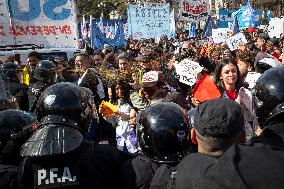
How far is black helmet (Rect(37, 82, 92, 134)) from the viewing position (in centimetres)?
290

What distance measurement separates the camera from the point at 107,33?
1677cm

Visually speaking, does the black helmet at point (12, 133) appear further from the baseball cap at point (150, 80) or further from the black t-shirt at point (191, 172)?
the baseball cap at point (150, 80)

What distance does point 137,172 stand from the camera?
8.70 feet

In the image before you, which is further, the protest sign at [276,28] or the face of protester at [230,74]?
the protest sign at [276,28]

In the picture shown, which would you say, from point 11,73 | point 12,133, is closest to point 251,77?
point 11,73

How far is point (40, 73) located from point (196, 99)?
84.5 inches

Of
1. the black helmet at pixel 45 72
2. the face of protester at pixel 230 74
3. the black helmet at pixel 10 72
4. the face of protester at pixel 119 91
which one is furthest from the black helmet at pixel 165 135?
the black helmet at pixel 10 72

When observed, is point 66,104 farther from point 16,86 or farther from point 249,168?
point 16,86

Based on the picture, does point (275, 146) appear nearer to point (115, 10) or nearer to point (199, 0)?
point (199, 0)

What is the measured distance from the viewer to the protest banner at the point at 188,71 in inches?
249

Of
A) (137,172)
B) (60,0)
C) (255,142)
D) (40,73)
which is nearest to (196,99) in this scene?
(40,73)

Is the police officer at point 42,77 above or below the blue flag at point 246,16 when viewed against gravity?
below

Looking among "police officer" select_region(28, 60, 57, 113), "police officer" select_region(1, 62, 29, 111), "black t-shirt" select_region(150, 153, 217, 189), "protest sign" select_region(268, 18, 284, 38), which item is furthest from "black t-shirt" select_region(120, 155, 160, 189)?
"protest sign" select_region(268, 18, 284, 38)

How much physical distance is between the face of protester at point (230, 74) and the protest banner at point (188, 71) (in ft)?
3.36
